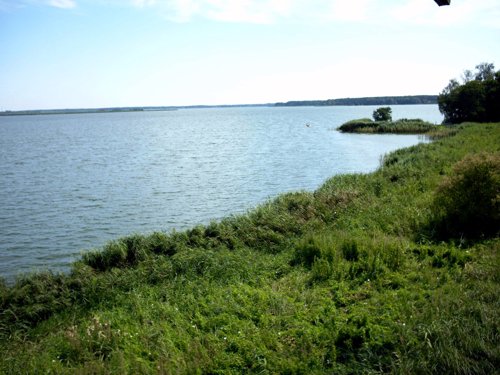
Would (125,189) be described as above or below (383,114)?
below

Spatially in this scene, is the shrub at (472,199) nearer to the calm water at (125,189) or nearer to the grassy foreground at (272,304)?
the grassy foreground at (272,304)

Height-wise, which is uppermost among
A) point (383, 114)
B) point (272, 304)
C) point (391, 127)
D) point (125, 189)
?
point (383, 114)

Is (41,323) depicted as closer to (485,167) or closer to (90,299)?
(90,299)

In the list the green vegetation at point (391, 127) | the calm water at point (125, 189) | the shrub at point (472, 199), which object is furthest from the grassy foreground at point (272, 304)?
the green vegetation at point (391, 127)

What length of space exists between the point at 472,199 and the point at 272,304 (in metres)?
7.66

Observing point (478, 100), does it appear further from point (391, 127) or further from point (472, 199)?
point (472, 199)

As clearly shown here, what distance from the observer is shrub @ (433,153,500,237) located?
40.4 feet

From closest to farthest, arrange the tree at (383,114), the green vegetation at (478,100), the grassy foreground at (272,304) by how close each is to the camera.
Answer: the grassy foreground at (272,304) → the green vegetation at (478,100) → the tree at (383,114)

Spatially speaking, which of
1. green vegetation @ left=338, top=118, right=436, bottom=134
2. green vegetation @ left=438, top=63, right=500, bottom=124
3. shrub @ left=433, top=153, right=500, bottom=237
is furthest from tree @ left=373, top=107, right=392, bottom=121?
shrub @ left=433, top=153, right=500, bottom=237

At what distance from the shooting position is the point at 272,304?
28.7ft

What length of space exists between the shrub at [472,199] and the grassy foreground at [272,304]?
709 mm

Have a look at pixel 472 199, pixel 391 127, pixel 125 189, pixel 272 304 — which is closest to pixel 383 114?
pixel 391 127

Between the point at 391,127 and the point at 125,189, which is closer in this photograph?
the point at 125,189

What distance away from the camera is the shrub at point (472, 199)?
1233 centimetres
